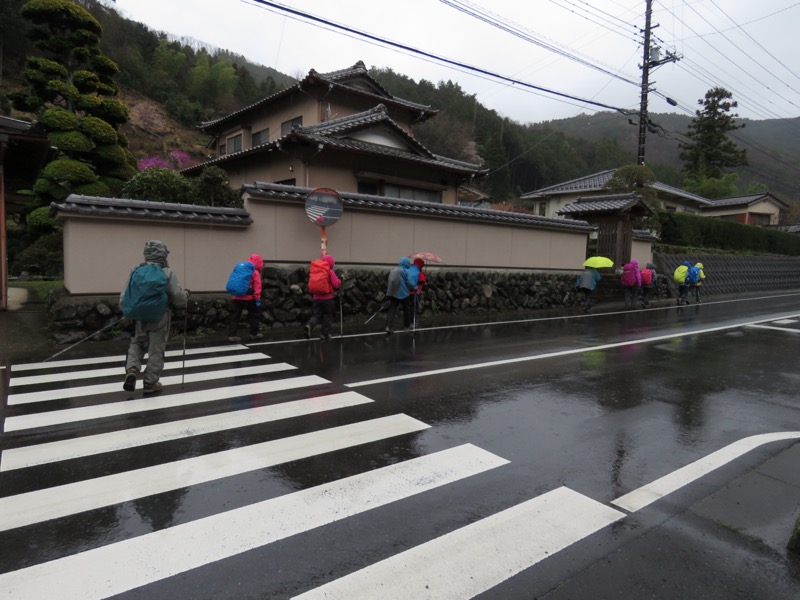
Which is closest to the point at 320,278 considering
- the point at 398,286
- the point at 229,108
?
the point at 398,286

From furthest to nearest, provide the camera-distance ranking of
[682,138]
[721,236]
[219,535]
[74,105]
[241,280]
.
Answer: [682,138], [721,236], [74,105], [241,280], [219,535]

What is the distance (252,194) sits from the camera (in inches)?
411

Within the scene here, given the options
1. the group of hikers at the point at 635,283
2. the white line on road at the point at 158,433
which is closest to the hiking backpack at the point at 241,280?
the white line on road at the point at 158,433

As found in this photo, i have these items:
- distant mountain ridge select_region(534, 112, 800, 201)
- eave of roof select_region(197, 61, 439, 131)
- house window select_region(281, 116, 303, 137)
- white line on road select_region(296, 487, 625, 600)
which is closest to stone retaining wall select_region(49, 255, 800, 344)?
white line on road select_region(296, 487, 625, 600)

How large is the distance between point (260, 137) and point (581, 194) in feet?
76.8

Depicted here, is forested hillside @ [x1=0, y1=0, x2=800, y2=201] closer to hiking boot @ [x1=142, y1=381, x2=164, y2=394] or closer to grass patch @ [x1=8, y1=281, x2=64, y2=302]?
grass patch @ [x1=8, y1=281, x2=64, y2=302]

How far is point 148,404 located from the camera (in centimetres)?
527

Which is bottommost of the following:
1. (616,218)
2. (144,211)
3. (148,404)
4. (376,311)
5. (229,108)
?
(148,404)

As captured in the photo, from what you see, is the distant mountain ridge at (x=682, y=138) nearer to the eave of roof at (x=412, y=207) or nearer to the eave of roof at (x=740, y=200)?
the eave of roof at (x=740, y=200)

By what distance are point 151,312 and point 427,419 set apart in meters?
3.46

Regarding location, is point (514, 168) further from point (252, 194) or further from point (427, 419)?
point (427, 419)

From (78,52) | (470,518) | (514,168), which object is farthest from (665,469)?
(514,168)

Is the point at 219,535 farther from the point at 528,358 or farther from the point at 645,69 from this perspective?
the point at 645,69

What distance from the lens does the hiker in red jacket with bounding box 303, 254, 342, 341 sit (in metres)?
9.41
